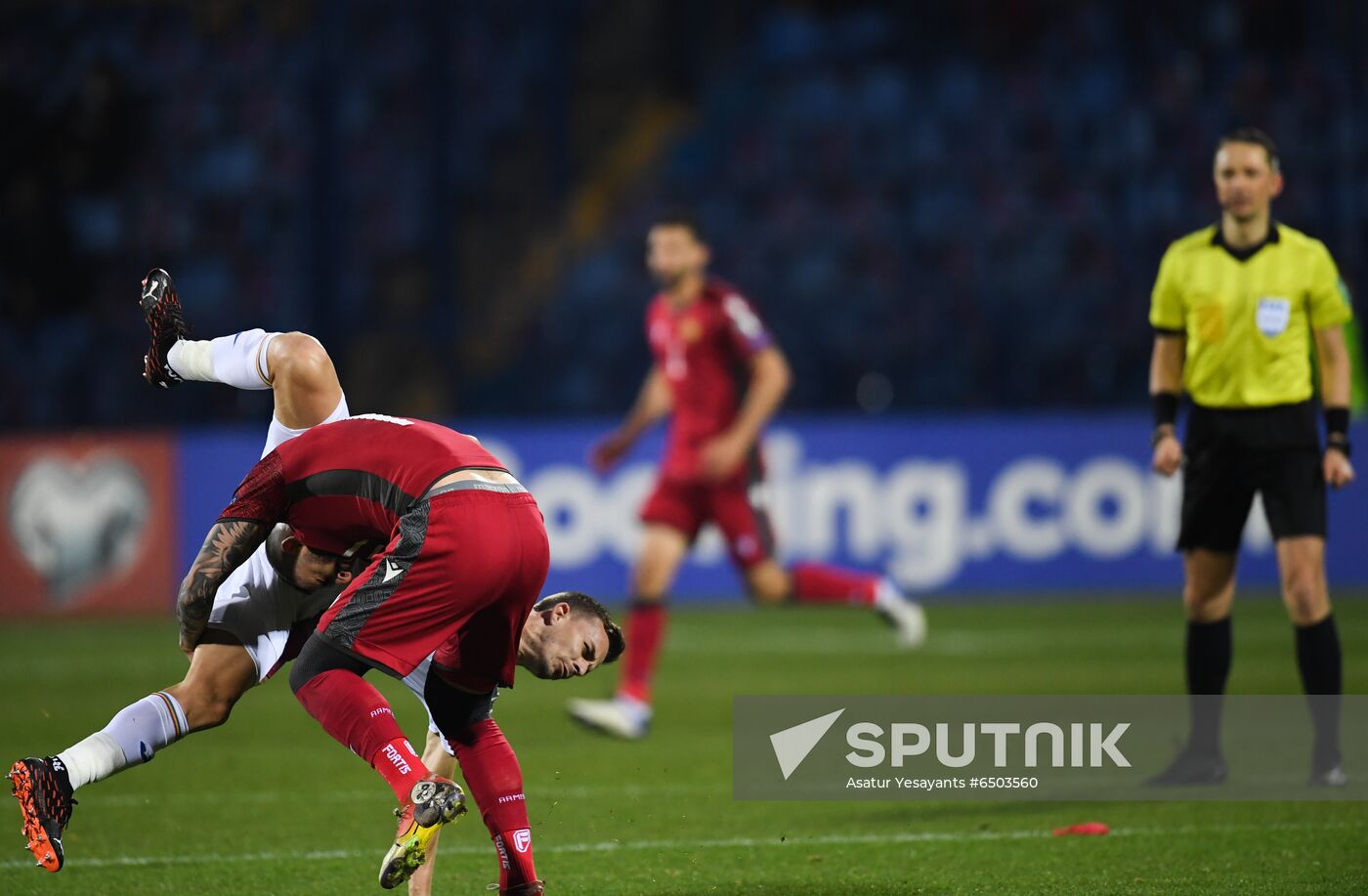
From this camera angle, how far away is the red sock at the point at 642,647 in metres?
8.70

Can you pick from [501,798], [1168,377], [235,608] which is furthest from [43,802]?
[1168,377]

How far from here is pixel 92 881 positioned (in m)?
5.40

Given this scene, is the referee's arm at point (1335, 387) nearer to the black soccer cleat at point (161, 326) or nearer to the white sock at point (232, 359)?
the white sock at point (232, 359)

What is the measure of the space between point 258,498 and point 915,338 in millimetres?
12795

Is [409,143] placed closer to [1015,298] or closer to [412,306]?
[412,306]

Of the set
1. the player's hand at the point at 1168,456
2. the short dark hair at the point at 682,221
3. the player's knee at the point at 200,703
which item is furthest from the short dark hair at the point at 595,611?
the short dark hair at the point at 682,221

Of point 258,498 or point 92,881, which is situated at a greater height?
point 258,498

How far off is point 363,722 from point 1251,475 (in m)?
3.55

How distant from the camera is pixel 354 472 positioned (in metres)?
4.58

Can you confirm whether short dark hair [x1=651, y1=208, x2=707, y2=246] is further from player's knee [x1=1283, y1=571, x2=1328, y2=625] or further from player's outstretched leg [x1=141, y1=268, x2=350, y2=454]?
player's outstretched leg [x1=141, y1=268, x2=350, y2=454]

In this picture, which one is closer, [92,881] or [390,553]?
[390,553]

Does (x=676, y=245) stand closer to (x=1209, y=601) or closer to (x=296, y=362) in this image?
(x=1209, y=601)

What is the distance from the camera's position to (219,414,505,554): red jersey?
455cm

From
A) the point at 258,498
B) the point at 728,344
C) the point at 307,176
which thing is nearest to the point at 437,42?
the point at 307,176
